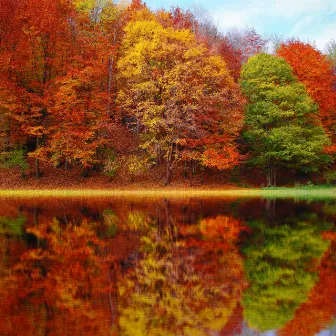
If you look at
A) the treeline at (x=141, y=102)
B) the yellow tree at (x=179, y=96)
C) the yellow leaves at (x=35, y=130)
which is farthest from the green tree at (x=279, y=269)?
the yellow leaves at (x=35, y=130)

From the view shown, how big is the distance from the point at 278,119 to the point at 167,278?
36804mm

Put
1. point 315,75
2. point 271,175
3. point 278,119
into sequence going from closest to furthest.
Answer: point 278,119, point 271,175, point 315,75

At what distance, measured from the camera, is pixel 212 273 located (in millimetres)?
9523

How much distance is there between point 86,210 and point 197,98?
19925 millimetres

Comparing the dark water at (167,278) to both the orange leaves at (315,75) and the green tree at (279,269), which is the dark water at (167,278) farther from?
the orange leaves at (315,75)

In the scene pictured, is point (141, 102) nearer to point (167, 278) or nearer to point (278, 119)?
point (278, 119)

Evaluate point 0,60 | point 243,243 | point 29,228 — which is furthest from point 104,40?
point 243,243

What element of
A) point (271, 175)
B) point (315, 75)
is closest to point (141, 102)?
point (271, 175)

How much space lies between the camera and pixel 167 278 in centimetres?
918

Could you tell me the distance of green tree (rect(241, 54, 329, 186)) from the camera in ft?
141

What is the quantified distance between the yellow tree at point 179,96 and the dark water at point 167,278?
2364cm

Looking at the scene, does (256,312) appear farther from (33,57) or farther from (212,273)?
(33,57)

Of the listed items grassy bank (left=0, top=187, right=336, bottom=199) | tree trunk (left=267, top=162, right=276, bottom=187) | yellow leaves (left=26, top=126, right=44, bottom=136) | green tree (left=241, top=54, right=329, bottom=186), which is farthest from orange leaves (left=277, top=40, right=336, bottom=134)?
yellow leaves (left=26, top=126, right=44, bottom=136)

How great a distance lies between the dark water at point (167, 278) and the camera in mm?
6664
